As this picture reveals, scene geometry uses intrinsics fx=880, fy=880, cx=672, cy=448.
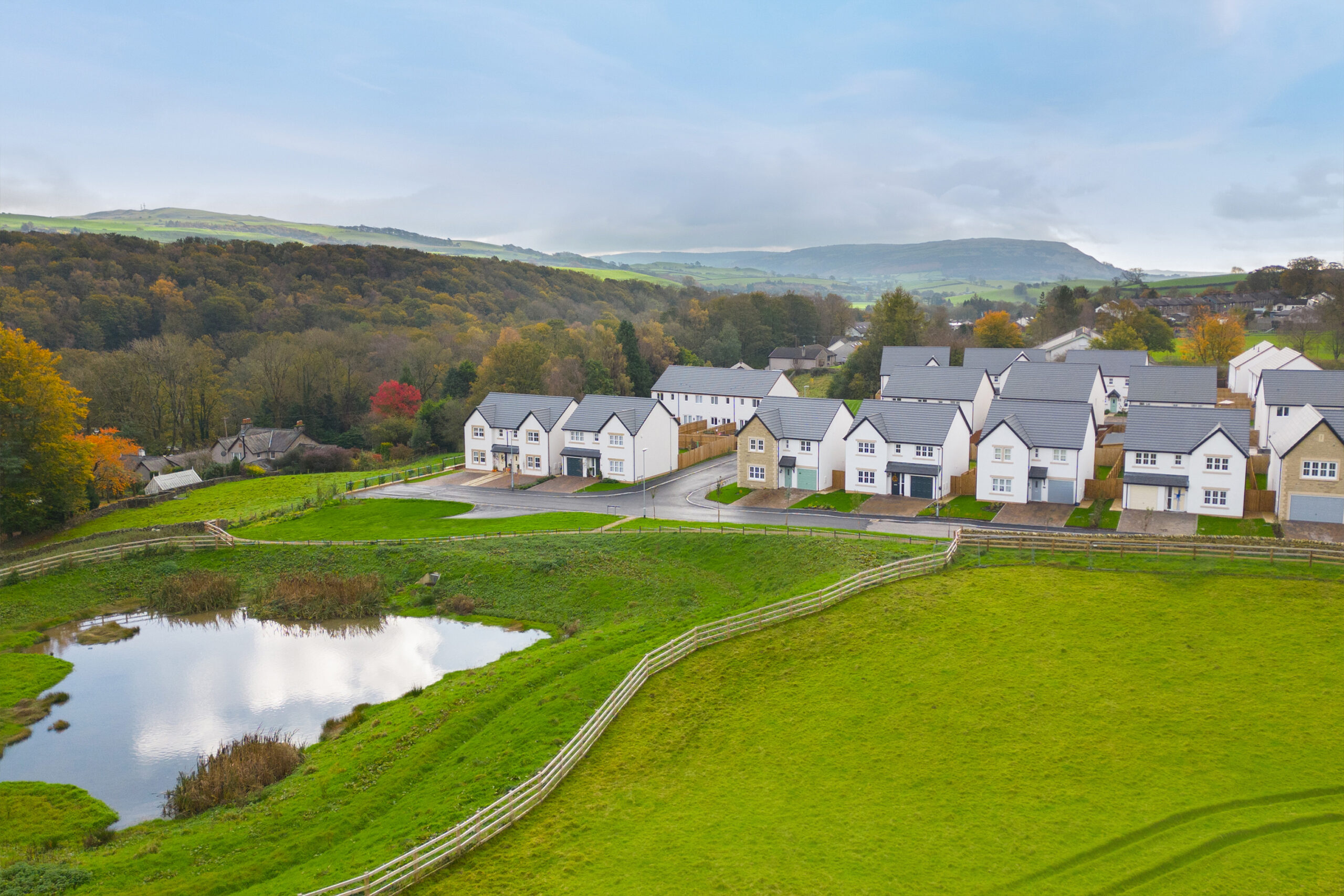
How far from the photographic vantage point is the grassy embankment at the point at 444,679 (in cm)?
2059

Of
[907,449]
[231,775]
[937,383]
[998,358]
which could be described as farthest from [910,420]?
[231,775]

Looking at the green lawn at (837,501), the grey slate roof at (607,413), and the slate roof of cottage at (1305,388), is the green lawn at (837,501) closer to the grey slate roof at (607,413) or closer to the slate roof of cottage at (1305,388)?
the grey slate roof at (607,413)

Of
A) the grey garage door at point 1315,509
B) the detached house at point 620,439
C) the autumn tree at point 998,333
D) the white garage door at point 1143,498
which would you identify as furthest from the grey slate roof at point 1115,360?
the detached house at point 620,439

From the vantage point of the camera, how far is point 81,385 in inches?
3014

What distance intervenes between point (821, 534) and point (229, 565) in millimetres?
31769

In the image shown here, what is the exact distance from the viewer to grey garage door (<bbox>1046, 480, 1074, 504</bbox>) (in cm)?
4944

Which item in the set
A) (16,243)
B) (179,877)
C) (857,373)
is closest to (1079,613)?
(179,877)

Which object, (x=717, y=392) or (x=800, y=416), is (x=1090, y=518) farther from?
(x=717, y=392)

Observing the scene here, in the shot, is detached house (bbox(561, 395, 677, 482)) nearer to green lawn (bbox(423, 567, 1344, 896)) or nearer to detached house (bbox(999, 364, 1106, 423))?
detached house (bbox(999, 364, 1106, 423))

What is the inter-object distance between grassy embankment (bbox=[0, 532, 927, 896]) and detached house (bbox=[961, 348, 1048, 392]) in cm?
4507

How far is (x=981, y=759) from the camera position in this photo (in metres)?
22.4

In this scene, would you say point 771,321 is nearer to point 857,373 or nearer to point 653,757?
point 857,373

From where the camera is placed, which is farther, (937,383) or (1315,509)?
(937,383)

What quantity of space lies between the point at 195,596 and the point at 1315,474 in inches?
2188
